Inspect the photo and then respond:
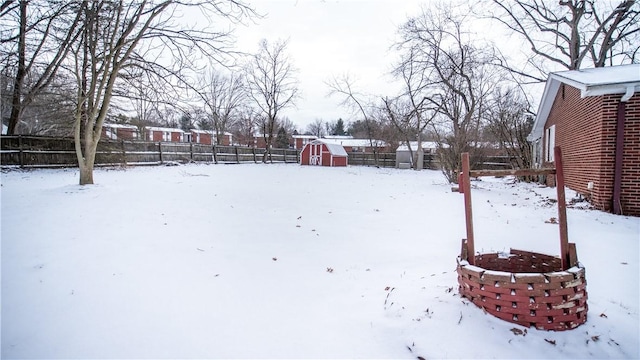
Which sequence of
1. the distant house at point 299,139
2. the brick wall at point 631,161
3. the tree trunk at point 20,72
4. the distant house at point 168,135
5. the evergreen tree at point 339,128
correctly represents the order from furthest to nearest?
the evergreen tree at point 339,128 < the distant house at point 299,139 < the distant house at point 168,135 < the tree trunk at point 20,72 < the brick wall at point 631,161

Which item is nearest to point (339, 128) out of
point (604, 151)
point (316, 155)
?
point (316, 155)

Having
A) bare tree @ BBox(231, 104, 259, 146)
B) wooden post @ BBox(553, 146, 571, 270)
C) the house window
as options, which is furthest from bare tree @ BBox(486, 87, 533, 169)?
bare tree @ BBox(231, 104, 259, 146)

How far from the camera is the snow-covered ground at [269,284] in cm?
220

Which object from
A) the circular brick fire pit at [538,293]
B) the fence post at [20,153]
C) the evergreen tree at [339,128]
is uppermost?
the evergreen tree at [339,128]

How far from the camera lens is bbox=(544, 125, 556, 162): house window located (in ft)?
39.7

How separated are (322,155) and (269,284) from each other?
86.9ft

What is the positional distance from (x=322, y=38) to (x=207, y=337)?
298 inches

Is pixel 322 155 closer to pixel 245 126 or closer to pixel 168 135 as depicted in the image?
pixel 245 126

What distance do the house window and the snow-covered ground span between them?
6.65 m

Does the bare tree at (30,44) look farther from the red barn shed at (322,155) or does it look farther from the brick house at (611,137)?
the red barn shed at (322,155)

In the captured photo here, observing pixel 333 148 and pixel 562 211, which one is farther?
pixel 333 148

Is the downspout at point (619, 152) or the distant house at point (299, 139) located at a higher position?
the distant house at point (299, 139)

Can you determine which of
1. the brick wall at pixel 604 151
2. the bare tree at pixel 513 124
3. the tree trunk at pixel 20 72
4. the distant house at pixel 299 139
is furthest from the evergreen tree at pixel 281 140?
the brick wall at pixel 604 151

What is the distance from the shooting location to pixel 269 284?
3199 millimetres
